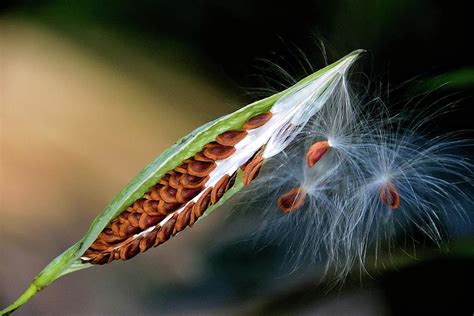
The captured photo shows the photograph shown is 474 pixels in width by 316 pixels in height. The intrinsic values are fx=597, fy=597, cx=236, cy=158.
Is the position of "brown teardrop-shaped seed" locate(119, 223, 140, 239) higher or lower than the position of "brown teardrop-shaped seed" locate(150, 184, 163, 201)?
lower

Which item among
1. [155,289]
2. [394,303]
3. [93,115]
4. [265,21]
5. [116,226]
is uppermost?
[265,21]

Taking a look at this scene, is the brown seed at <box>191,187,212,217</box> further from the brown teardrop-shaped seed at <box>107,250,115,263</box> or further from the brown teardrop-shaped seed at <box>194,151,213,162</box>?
the brown teardrop-shaped seed at <box>107,250,115,263</box>

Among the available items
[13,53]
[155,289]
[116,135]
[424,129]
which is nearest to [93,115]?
[116,135]

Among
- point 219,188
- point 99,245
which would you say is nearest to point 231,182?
point 219,188

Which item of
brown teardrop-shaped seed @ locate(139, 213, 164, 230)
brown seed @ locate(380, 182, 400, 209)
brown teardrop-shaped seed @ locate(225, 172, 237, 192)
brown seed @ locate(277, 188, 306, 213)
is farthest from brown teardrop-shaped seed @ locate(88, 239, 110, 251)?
brown seed @ locate(380, 182, 400, 209)

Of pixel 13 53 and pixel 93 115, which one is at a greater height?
pixel 13 53

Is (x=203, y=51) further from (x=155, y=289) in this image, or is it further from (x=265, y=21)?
(x=155, y=289)

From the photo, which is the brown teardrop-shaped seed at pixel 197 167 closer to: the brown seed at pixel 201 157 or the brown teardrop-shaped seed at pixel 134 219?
the brown seed at pixel 201 157

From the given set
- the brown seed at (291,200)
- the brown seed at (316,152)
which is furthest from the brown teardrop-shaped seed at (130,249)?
the brown seed at (316,152)
